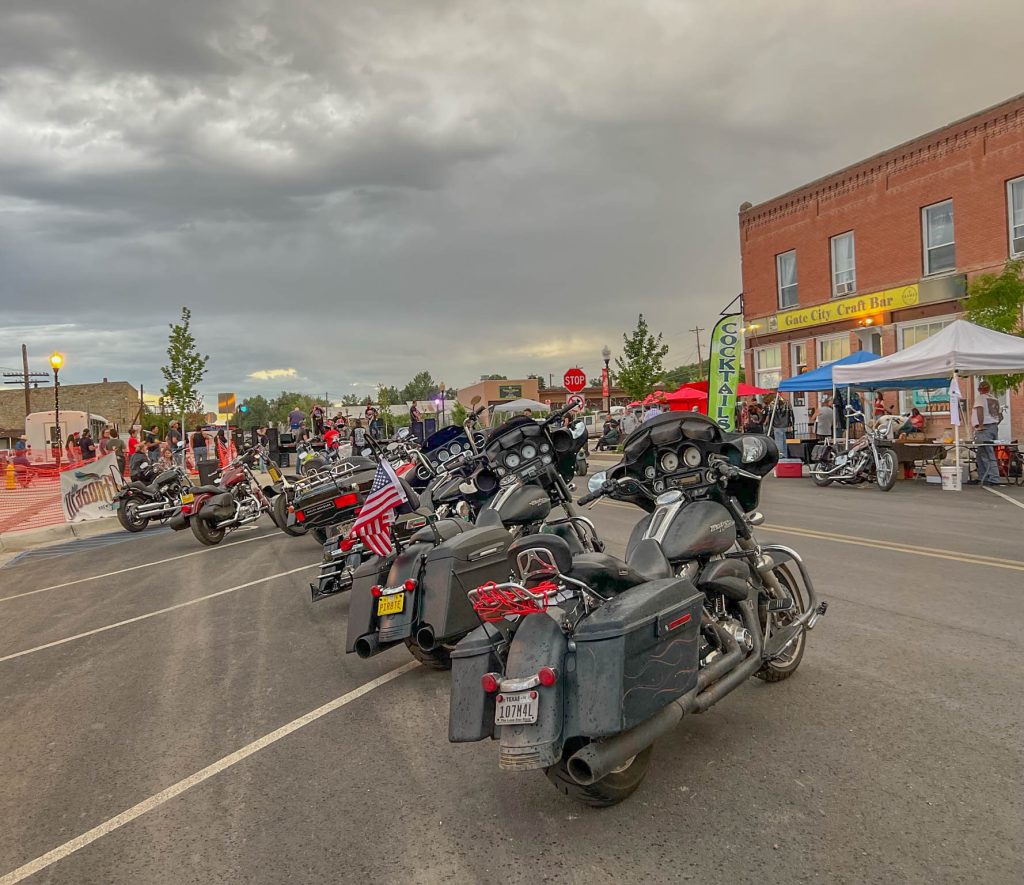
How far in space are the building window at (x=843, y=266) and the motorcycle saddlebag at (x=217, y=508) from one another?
2373cm

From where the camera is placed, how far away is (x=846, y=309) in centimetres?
2739

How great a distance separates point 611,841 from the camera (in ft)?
9.82

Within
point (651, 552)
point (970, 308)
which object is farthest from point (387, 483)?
point (970, 308)

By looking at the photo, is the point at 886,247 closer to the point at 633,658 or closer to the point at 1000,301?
the point at 1000,301

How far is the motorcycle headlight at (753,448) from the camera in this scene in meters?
4.22

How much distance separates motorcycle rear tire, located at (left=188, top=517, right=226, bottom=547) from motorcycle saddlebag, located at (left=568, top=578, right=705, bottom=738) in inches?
401

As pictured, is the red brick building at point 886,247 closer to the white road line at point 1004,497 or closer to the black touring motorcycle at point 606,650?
the white road line at point 1004,497

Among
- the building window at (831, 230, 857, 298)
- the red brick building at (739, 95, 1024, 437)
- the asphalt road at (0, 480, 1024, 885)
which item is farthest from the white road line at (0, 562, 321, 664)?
the building window at (831, 230, 857, 298)

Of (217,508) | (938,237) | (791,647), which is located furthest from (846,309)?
(791,647)

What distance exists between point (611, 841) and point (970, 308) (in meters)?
20.7

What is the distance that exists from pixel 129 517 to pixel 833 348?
80.9ft

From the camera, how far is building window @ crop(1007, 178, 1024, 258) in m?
22.0

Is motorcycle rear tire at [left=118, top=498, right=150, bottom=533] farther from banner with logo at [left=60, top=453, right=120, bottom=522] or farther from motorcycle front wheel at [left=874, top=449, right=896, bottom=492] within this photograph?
motorcycle front wheel at [left=874, top=449, right=896, bottom=492]

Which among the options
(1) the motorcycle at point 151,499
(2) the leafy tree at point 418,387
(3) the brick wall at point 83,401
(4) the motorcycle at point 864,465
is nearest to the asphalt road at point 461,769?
(1) the motorcycle at point 151,499
